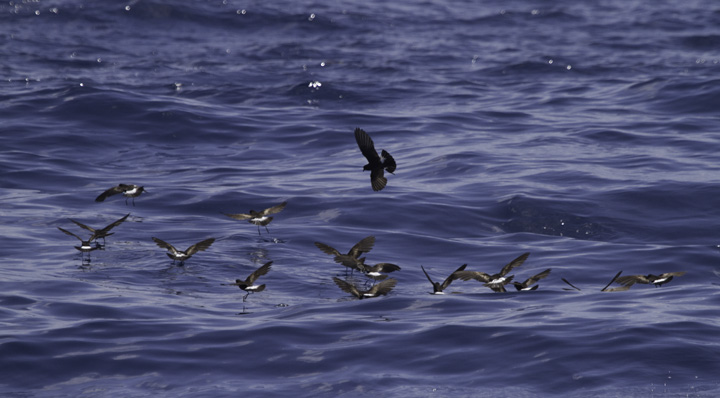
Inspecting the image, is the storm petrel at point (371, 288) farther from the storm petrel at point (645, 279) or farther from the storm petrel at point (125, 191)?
the storm petrel at point (125, 191)

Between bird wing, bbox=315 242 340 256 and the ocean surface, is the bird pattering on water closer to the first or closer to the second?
the ocean surface

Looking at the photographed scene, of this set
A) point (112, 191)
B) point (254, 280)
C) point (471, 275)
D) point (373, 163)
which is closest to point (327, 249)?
point (254, 280)

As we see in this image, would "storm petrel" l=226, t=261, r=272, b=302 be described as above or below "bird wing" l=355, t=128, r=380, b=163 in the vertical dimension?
A: below

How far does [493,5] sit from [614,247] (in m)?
23.3

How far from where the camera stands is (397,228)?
1259 centimetres

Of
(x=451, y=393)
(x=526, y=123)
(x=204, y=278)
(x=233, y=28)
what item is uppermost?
(x=233, y=28)

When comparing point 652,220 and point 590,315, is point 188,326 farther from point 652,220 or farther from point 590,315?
point 652,220

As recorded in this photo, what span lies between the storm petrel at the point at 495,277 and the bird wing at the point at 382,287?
24.5 inches

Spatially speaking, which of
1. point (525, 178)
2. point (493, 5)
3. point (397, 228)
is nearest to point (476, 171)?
point (525, 178)

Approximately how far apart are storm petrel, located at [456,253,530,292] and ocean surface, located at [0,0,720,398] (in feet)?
0.46

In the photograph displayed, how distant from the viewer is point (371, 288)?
948 centimetres

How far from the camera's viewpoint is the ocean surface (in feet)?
25.1

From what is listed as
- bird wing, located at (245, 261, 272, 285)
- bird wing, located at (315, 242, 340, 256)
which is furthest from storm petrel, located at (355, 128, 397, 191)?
bird wing, located at (245, 261, 272, 285)

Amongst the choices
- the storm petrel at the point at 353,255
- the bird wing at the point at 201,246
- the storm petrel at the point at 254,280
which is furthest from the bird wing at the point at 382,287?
the bird wing at the point at 201,246
